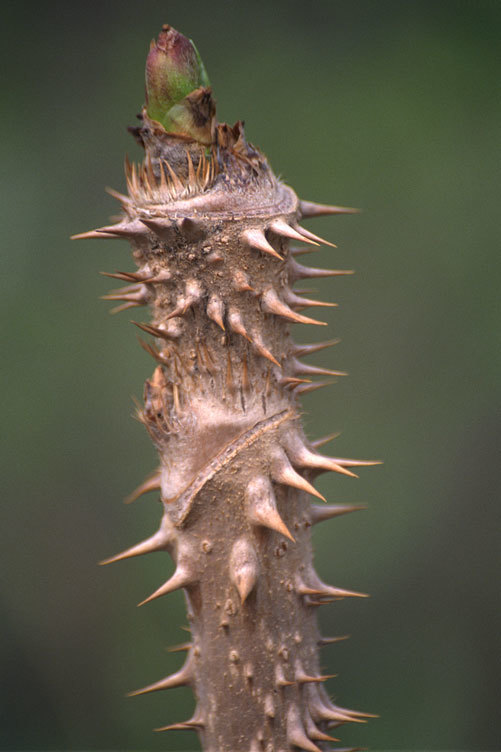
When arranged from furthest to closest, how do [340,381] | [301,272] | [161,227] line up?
[340,381] → [301,272] → [161,227]

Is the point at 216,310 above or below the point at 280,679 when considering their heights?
above

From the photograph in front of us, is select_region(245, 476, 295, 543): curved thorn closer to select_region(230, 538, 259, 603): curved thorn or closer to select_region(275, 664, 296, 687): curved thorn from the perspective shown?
select_region(230, 538, 259, 603): curved thorn

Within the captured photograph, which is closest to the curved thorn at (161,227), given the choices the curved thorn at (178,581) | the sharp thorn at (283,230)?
the sharp thorn at (283,230)

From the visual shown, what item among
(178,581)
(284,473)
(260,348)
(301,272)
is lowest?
(178,581)

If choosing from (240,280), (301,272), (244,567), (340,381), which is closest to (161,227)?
(240,280)

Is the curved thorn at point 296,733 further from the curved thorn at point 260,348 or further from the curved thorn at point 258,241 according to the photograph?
the curved thorn at point 258,241

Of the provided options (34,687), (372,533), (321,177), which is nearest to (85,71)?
(321,177)

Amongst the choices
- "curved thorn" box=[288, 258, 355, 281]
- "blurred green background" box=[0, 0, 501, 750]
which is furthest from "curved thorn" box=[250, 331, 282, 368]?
"blurred green background" box=[0, 0, 501, 750]

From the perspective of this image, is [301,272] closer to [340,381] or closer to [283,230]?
[283,230]
